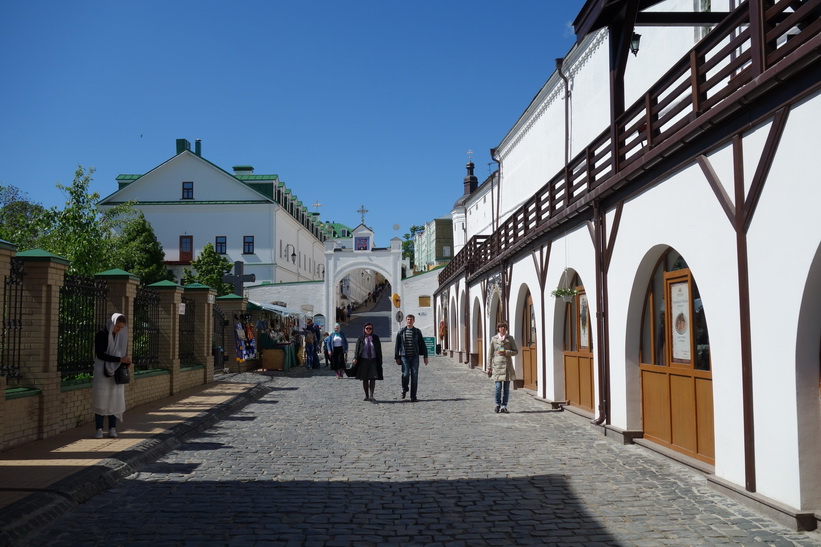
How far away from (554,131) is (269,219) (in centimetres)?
3571

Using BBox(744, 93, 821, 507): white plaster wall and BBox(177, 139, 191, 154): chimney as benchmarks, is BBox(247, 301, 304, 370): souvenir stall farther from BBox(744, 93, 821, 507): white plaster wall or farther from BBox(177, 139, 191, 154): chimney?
BBox(177, 139, 191, 154): chimney

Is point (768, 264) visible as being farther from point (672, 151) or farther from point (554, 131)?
point (554, 131)

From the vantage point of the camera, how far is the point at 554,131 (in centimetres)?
2494

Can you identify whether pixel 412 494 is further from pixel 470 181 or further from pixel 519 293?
pixel 470 181

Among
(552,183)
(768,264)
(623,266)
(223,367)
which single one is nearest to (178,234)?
(223,367)

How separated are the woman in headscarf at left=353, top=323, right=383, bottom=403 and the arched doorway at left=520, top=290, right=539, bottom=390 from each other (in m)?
3.86

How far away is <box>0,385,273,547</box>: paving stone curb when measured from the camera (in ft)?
19.0

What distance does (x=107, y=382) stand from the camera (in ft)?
33.0

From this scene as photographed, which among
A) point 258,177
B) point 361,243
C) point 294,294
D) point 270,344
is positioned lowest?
point 270,344

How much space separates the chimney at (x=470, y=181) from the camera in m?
66.1

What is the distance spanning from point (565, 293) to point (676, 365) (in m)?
4.75

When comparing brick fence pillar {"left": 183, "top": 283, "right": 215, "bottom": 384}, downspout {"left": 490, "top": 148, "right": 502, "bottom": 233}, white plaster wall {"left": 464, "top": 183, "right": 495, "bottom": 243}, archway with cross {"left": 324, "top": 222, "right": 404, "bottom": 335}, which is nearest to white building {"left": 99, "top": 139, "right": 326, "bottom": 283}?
archway with cross {"left": 324, "top": 222, "right": 404, "bottom": 335}

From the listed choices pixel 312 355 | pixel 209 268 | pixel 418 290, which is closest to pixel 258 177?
pixel 209 268

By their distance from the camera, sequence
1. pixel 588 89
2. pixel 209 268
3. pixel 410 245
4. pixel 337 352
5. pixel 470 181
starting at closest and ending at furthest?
1. pixel 588 89
2. pixel 337 352
3. pixel 209 268
4. pixel 470 181
5. pixel 410 245
